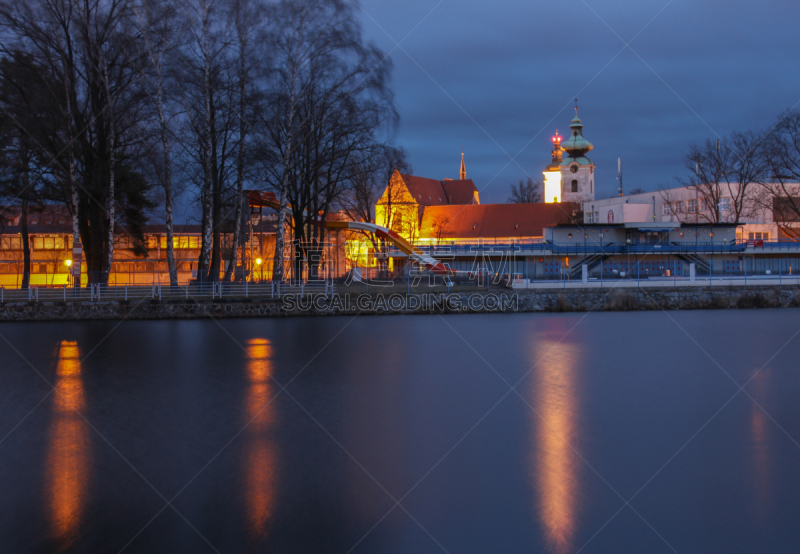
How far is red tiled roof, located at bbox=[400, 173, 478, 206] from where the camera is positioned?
89.2 m

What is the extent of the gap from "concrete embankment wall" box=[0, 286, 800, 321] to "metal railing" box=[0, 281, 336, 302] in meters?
0.38

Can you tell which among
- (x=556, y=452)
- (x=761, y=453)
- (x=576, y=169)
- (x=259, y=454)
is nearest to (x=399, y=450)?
(x=259, y=454)

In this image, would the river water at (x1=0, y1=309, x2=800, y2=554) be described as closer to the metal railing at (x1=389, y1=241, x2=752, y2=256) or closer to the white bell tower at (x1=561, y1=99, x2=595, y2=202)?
the metal railing at (x1=389, y1=241, x2=752, y2=256)

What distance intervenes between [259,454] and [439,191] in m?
87.3

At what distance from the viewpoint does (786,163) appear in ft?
151

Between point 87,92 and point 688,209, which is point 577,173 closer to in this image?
point 688,209

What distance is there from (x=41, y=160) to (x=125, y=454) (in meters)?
22.2

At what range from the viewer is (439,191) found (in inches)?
3767

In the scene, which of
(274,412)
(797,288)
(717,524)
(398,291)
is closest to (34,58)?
(398,291)

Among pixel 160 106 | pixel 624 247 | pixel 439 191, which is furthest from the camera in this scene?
pixel 439 191

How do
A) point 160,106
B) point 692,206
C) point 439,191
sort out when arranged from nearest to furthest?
point 160,106 < point 692,206 < point 439,191

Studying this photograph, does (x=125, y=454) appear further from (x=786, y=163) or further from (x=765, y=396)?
(x=786, y=163)

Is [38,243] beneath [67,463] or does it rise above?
above

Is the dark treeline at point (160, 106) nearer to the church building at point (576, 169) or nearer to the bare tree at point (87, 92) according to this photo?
the bare tree at point (87, 92)
